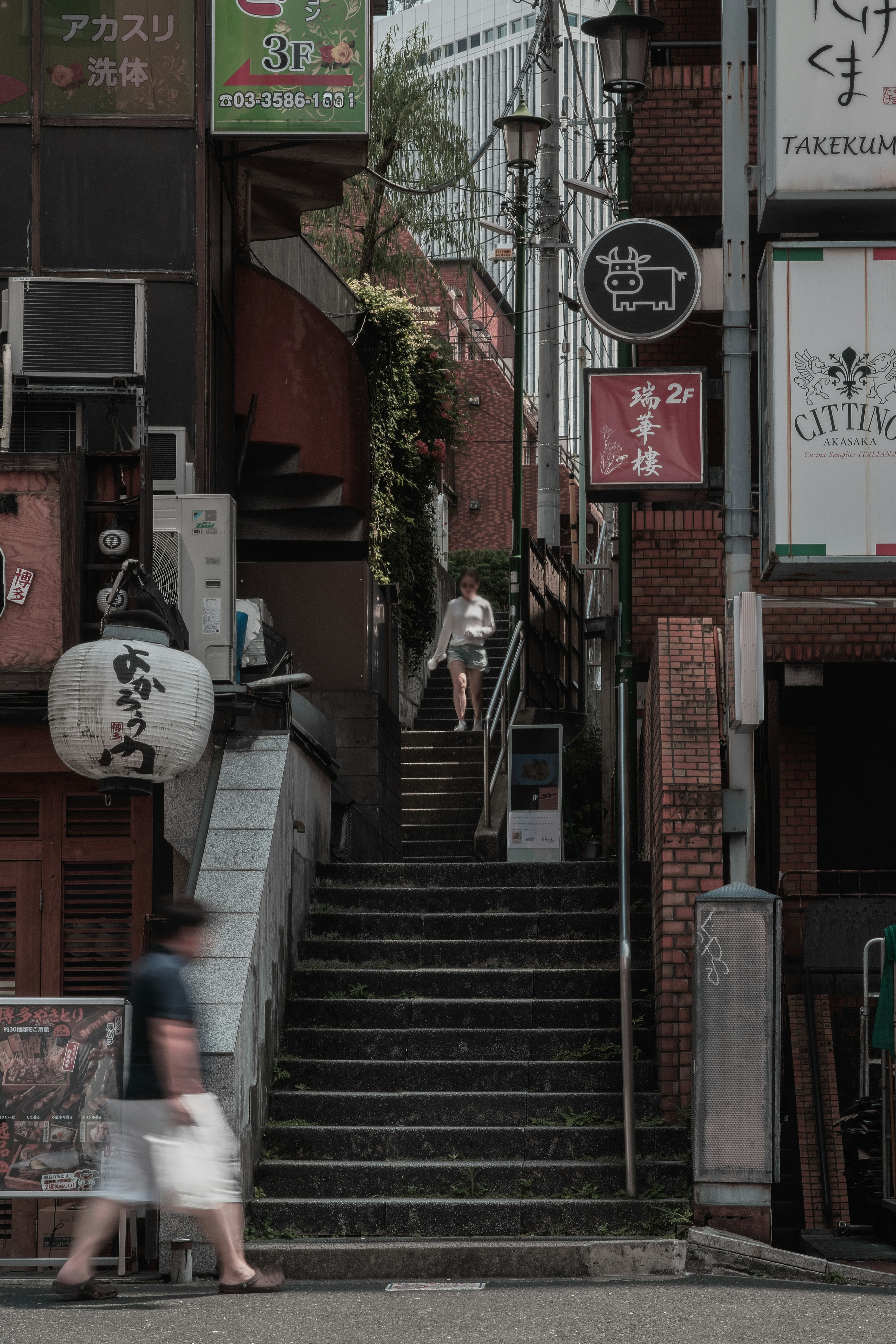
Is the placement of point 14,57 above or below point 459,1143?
above

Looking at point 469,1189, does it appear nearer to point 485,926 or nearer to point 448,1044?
point 448,1044

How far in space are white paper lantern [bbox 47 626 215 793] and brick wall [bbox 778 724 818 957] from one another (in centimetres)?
816

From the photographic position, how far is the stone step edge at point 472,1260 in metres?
8.23

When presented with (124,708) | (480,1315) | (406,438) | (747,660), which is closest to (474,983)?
(747,660)

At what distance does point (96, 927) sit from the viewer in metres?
10.8

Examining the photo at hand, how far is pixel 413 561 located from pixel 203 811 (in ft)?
37.5

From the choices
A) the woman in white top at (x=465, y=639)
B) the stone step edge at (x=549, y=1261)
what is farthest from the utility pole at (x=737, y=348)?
the woman in white top at (x=465, y=639)

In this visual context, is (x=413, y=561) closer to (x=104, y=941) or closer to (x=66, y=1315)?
(x=104, y=941)

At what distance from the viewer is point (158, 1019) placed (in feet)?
24.7

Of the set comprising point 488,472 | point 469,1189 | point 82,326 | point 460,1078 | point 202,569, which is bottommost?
point 469,1189

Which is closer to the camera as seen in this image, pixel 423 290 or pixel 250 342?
pixel 250 342

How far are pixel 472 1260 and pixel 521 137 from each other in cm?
1577

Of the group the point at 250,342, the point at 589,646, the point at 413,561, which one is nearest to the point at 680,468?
the point at 250,342

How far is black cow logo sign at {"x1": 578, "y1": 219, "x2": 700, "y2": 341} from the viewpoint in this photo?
11.3 m
